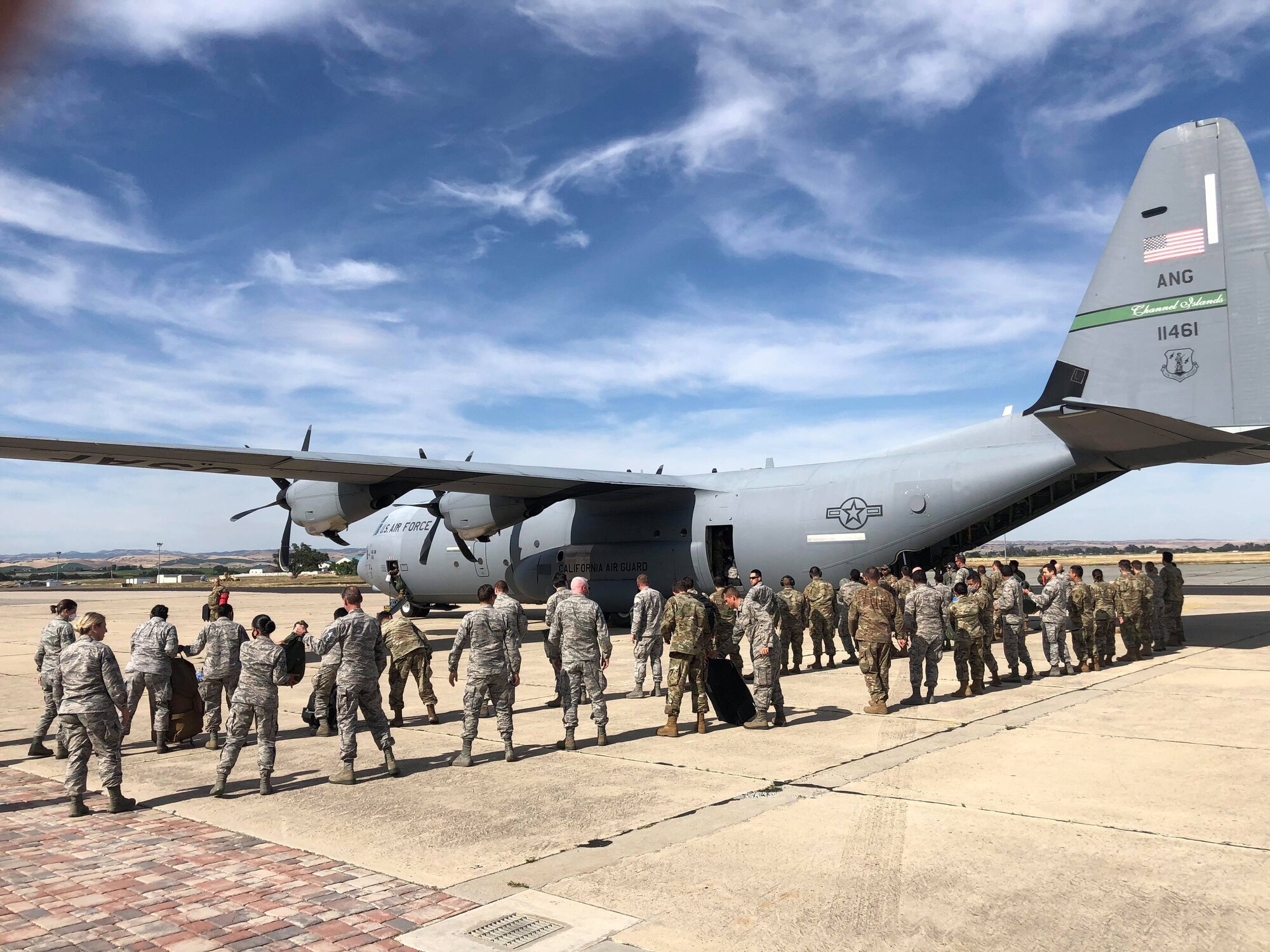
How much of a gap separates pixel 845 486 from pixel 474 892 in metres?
13.8

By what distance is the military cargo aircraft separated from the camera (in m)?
13.4

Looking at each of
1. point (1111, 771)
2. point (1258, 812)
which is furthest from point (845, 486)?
point (1258, 812)

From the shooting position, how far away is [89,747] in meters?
6.87

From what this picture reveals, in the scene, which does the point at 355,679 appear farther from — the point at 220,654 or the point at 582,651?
the point at 582,651

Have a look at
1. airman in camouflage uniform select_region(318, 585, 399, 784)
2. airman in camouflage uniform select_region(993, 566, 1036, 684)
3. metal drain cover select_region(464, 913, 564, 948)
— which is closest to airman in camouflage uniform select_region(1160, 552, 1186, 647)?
airman in camouflage uniform select_region(993, 566, 1036, 684)

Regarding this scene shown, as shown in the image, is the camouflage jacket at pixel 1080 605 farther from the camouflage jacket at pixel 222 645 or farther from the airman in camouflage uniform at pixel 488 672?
the camouflage jacket at pixel 222 645

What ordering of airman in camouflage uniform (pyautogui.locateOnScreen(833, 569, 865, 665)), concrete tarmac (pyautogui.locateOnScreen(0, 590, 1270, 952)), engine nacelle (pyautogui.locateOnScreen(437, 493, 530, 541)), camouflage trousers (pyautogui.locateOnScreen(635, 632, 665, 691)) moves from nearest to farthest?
concrete tarmac (pyautogui.locateOnScreen(0, 590, 1270, 952))
camouflage trousers (pyautogui.locateOnScreen(635, 632, 665, 691))
airman in camouflage uniform (pyautogui.locateOnScreen(833, 569, 865, 665))
engine nacelle (pyautogui.locateOnScreen(437, 493, 530, 541))

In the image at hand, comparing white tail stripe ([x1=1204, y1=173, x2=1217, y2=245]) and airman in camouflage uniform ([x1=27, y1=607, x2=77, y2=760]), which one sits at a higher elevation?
white tail stripe ([x1=1204, y1=173, x2=1217, y2=245])

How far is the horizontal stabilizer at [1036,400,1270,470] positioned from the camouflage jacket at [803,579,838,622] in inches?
165

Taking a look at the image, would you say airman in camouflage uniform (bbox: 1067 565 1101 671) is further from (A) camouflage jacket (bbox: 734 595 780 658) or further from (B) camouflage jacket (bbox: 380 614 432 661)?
(B) camouflage jacket (bbox: 380 614 432 661)

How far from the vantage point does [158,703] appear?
356 inches

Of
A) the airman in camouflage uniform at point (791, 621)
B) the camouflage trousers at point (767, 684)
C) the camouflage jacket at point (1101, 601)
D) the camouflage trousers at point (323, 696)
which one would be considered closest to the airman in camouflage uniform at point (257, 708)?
the camouflage trousers at point (323, 696)

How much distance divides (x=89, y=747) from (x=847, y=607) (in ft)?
35.3

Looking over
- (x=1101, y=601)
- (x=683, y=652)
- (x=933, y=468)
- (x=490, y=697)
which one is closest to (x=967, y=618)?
(x=1101, y=601)
